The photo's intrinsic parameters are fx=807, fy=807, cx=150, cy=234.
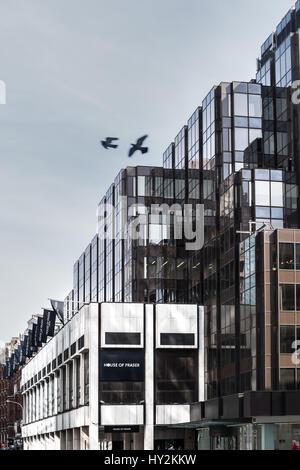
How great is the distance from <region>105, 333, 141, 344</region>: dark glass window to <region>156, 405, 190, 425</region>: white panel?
6716 mm

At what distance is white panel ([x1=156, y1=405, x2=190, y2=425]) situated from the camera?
77500 mm

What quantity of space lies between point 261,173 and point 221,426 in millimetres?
23722

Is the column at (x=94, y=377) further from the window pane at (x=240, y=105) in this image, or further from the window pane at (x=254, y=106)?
the window pane at (x=254, y=106)

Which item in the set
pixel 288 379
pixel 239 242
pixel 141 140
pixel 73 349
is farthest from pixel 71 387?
pixel 141 140

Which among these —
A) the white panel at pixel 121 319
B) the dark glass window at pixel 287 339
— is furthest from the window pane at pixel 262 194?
the white panel at pixel 121 319

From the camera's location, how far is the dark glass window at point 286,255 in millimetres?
64438

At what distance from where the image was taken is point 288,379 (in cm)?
6306

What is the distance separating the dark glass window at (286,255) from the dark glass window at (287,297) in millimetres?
1599

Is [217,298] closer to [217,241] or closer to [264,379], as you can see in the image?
[217,241]

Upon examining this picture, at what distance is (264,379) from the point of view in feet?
208

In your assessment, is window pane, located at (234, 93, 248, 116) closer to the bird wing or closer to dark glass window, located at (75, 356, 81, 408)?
the bird wing

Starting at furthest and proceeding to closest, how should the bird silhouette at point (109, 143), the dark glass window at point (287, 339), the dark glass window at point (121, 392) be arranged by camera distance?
the dark glass window at point (121, 392)
the dark glass window at point (287, 339)
the bird silhouette at point (109, 143)

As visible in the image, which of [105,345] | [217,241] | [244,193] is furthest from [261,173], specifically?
[105,345]

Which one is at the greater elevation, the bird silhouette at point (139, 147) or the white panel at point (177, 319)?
the bird silhouette at point (139, 147)
